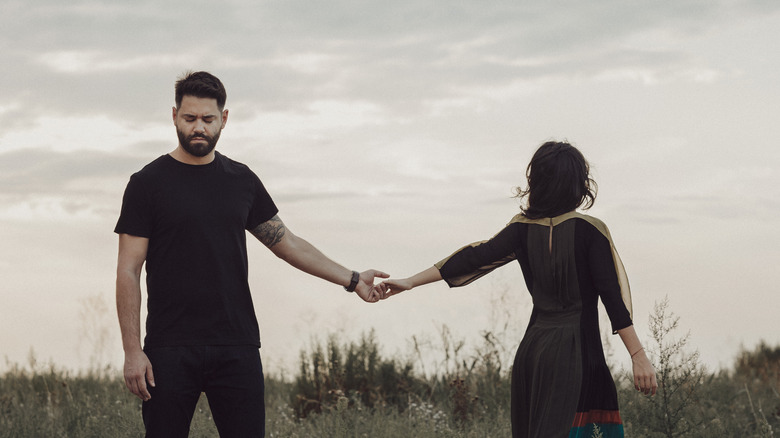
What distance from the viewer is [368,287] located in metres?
5.62

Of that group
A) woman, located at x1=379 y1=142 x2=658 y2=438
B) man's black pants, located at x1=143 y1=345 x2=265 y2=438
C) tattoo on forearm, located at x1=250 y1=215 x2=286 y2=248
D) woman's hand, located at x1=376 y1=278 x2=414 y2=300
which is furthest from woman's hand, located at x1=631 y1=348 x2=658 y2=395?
tattoo on forearm, located at x1=250 y1=215 x2=286 y2=248

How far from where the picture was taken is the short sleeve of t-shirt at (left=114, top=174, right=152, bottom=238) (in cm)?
444

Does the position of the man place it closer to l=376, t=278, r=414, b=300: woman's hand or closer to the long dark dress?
l=376, t=278, r=414, b=300: woman's hand

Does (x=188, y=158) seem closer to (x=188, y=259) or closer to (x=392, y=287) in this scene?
(x=188, y=259)

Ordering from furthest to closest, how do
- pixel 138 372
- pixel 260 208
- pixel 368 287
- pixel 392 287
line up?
pixel 368 287 → pixel 392 287 → pixel 260 208 → pixel 138 372

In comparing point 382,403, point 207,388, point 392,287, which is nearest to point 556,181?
point 392,287

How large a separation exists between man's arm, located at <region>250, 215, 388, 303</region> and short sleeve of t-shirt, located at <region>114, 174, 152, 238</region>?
80 cm

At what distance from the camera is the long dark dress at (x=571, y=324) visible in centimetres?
408

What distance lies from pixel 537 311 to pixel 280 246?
1756mm

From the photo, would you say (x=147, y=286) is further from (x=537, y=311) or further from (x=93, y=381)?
(x=93, y=381)

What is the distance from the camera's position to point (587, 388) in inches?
Answer: 162

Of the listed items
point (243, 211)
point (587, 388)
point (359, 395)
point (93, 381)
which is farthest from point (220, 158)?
point (93, 381)

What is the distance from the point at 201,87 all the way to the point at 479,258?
5.85 ft

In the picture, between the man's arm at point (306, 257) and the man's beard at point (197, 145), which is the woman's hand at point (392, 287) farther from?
the man's beard at point (197, 145)
